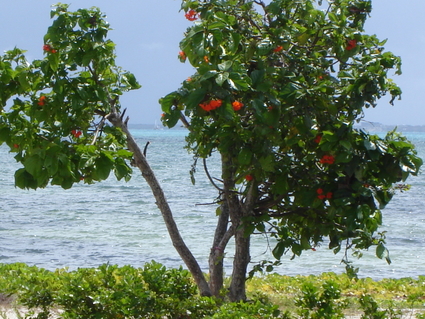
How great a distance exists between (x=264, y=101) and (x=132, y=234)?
34.2ft

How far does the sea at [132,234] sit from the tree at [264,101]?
271cm

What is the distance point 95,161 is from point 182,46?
77 centimetres

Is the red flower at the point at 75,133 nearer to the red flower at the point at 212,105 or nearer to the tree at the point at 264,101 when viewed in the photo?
the tree at the point at 264,101

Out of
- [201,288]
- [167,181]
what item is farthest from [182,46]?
[167,181]

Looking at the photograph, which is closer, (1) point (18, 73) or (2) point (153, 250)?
(1) point (18, 73)

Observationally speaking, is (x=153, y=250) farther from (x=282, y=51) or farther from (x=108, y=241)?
(x=282, y=51)

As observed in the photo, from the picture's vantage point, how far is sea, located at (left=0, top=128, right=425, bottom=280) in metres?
10.0

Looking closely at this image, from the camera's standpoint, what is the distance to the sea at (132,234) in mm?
10023

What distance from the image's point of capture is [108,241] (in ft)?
40.0

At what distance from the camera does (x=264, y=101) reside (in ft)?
10.2

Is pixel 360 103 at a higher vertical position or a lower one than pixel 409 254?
higher

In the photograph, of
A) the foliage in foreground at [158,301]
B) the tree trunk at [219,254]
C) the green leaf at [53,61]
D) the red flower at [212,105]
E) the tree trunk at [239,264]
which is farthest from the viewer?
the tree trunk at [219,254]

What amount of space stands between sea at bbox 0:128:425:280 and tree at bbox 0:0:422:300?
2713 millimetres

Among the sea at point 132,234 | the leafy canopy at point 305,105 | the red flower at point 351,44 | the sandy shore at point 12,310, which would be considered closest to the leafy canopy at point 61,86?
the leafy canopy at point 305,105
